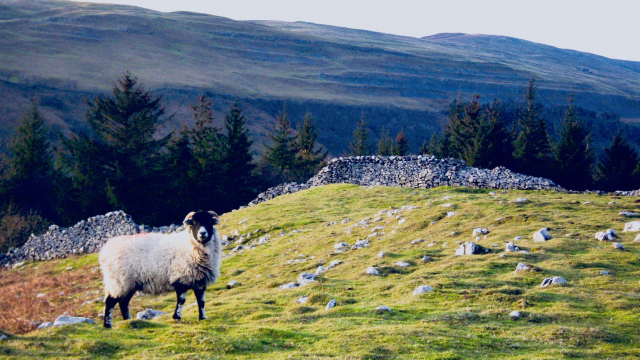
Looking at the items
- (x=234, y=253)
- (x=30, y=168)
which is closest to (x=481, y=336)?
(x=234, y=253)

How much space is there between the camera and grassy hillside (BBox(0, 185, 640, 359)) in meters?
9.97

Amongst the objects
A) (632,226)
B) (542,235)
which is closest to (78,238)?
(542,235)

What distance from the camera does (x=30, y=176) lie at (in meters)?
56.8

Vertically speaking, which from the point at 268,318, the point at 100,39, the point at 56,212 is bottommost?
the point at 56,212

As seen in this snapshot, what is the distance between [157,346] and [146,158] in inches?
1744

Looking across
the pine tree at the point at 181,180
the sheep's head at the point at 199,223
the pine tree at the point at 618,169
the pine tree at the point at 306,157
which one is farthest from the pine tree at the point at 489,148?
the sheep's head at the point at 199,223

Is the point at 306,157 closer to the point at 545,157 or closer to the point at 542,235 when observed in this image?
the point at 545,157

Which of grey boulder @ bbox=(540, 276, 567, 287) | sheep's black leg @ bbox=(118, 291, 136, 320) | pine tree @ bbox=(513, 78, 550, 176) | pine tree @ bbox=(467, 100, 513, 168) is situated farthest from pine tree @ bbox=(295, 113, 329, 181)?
grey boulder @ bbox=(540, 276, 567, 287)

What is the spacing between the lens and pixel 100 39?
571ft

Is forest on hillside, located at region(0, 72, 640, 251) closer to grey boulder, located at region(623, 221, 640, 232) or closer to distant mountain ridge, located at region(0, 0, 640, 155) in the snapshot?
grey boulder, located at region(623, 221, 640, 232)

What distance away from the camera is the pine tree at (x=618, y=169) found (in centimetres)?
5825

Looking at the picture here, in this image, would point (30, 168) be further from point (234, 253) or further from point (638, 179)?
point (638, 179)

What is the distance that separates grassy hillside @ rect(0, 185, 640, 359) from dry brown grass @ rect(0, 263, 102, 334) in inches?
6.2

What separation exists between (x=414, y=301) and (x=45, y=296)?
55.2 feet
